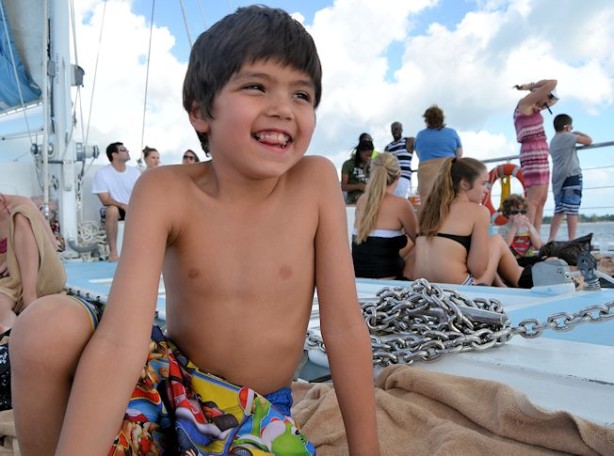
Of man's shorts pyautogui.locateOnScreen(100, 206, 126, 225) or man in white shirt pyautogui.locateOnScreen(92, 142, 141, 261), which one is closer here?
man in white shirt pyautogui.locateOnScreen(92, 142, 141, 261)

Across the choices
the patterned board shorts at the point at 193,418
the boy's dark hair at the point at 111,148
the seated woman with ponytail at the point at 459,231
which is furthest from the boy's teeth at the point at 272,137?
the boy's dark hair at the point at 111,148

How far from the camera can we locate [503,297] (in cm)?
276

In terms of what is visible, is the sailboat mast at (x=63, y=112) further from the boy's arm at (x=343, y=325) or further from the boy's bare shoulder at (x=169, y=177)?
the boy's arm at (x=343, y=325)

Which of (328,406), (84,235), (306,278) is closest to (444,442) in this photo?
(328,406)

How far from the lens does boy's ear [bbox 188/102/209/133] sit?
44.0 inches

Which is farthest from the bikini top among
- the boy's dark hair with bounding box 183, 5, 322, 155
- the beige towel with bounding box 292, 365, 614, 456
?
the boy's dark hair with bounding box 183, 5, 322, 155

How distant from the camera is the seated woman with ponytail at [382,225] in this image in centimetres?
390

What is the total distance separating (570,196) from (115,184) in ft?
15.6

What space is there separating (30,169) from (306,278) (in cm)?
665

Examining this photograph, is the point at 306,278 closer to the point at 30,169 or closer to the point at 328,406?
the point at 328,406

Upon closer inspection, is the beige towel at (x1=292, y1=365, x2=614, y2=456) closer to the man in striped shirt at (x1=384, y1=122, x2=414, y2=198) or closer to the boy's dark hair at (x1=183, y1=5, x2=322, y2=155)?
the boy's dark hair at (x1=183, y1=5, x2=322, y2=155)

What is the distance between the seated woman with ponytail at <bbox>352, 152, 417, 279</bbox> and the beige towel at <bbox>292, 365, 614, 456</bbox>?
7.99ft

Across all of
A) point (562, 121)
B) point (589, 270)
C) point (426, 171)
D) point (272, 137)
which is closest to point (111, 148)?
point (426, 171)

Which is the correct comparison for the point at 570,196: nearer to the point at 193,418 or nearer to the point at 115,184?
the point at 115,184
